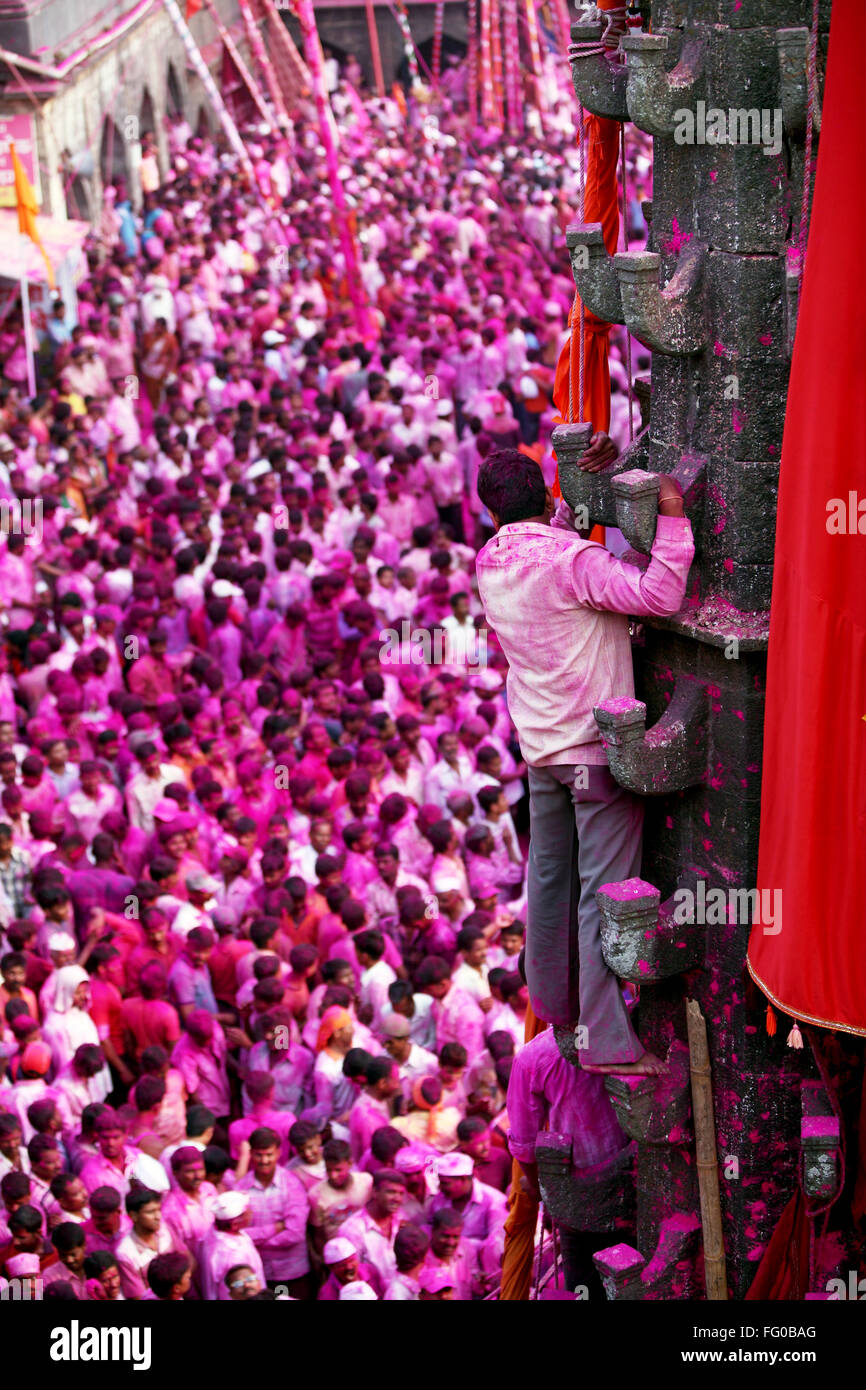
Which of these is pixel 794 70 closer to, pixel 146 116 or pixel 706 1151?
pixel 706 1151

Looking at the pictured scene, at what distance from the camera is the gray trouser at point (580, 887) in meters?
4.23

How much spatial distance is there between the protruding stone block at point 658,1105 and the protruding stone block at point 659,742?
0.71 m

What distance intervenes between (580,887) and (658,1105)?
0.56 meters

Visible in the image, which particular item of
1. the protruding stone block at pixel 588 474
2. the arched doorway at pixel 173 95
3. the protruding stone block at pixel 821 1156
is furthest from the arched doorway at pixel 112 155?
the protruding stone block at pixel 821 1156

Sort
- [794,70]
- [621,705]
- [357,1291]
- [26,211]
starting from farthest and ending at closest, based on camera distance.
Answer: [26,211] < [357,1291] < [621,705] < [794,70]

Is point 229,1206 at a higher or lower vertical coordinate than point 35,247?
lower

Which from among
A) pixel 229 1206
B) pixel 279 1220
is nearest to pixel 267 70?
pixel 279 1220

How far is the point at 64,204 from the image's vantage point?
21.0 metres

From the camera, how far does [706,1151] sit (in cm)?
415

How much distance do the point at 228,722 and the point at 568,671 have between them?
5.60m

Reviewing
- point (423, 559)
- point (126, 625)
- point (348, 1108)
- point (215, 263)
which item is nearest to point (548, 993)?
point (348, 1108)

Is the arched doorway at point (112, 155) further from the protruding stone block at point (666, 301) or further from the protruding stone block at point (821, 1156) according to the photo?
the protruding stone block at point (821, 1156)

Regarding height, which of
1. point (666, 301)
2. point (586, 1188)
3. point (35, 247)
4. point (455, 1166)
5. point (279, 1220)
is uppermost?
point (666, 301)

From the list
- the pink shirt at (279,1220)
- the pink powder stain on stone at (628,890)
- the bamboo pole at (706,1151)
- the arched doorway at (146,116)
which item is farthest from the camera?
the arched doorway at (146,116)
